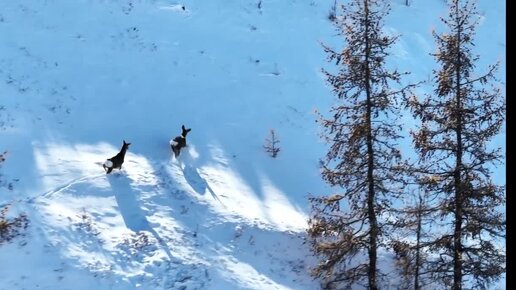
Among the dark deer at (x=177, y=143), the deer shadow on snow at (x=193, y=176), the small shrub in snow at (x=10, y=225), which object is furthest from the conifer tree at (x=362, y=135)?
the small shrub in snow at (x=10, y=225)

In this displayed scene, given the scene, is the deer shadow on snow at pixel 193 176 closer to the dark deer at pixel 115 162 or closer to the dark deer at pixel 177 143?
the dark deer at pixel 177 143

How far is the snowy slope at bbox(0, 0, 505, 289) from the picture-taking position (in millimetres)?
14656

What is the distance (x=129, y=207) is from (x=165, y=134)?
15.0 ft

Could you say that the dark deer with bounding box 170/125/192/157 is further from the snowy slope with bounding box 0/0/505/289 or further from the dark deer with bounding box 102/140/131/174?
the dark deer with bounding box 102/140/131/174

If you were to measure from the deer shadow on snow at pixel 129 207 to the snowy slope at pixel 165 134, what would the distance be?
0.04 m

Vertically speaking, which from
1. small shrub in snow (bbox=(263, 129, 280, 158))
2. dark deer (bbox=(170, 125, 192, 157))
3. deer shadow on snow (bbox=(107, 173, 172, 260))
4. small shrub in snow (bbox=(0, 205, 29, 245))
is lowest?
small shrub in snow (bbox=(0, 205, 29, 245))

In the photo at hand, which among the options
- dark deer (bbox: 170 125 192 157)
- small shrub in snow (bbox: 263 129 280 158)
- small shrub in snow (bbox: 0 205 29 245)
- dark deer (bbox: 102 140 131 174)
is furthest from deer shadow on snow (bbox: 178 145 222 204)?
small shrub in snow (bbox: 0 205 29 245)

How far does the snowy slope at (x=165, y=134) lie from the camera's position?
1466cm

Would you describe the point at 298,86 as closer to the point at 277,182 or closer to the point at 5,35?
the point at 277,182

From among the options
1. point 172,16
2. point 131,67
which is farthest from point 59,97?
point 172,16

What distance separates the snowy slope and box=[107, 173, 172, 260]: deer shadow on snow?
41 mm

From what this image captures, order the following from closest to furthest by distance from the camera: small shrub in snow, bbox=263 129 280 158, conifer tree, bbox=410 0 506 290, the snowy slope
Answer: conifer tree, bbox=410 0 506 290 < the snowy slope < small shrub in snow, bbox=263 129 280 158

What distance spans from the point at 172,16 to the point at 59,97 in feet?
29.1

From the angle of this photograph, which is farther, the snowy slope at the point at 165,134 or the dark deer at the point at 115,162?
the dark deer at the point at 115,162
